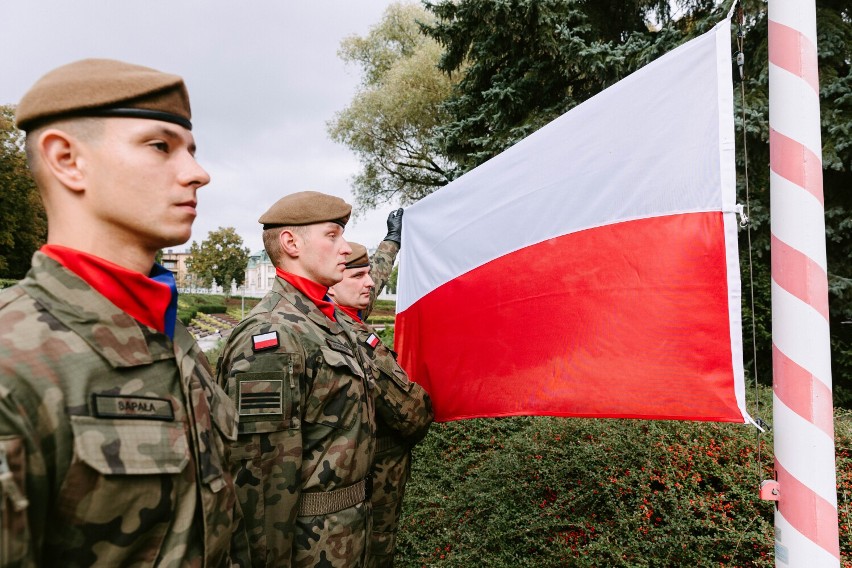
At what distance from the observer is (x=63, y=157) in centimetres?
109

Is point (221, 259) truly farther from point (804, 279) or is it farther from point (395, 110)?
point (804, 279)

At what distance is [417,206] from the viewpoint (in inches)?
146

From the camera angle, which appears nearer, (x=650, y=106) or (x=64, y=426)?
(x=64, y=426)

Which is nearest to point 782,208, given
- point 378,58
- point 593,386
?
point 593,386

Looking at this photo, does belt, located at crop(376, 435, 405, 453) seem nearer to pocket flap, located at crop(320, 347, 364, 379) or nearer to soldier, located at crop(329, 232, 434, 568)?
soldier, located at crop(329, 232, 434, 568)

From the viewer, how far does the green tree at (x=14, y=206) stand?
27656mm

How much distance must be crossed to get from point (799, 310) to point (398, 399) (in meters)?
1.80

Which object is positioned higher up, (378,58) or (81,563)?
(378,58)

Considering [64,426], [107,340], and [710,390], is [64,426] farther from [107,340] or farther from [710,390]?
[710,390]

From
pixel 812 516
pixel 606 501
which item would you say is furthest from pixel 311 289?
pixel 606 501

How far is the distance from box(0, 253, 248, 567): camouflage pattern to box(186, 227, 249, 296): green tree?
133 feet

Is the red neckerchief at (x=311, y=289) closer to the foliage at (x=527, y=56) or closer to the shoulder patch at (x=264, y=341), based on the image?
the shoulder patch at (x=264, y=341)

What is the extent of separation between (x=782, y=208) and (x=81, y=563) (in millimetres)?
2217

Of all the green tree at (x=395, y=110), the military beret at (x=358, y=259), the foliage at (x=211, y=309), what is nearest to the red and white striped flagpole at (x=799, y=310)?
the military beret at (x=358, y=259)
